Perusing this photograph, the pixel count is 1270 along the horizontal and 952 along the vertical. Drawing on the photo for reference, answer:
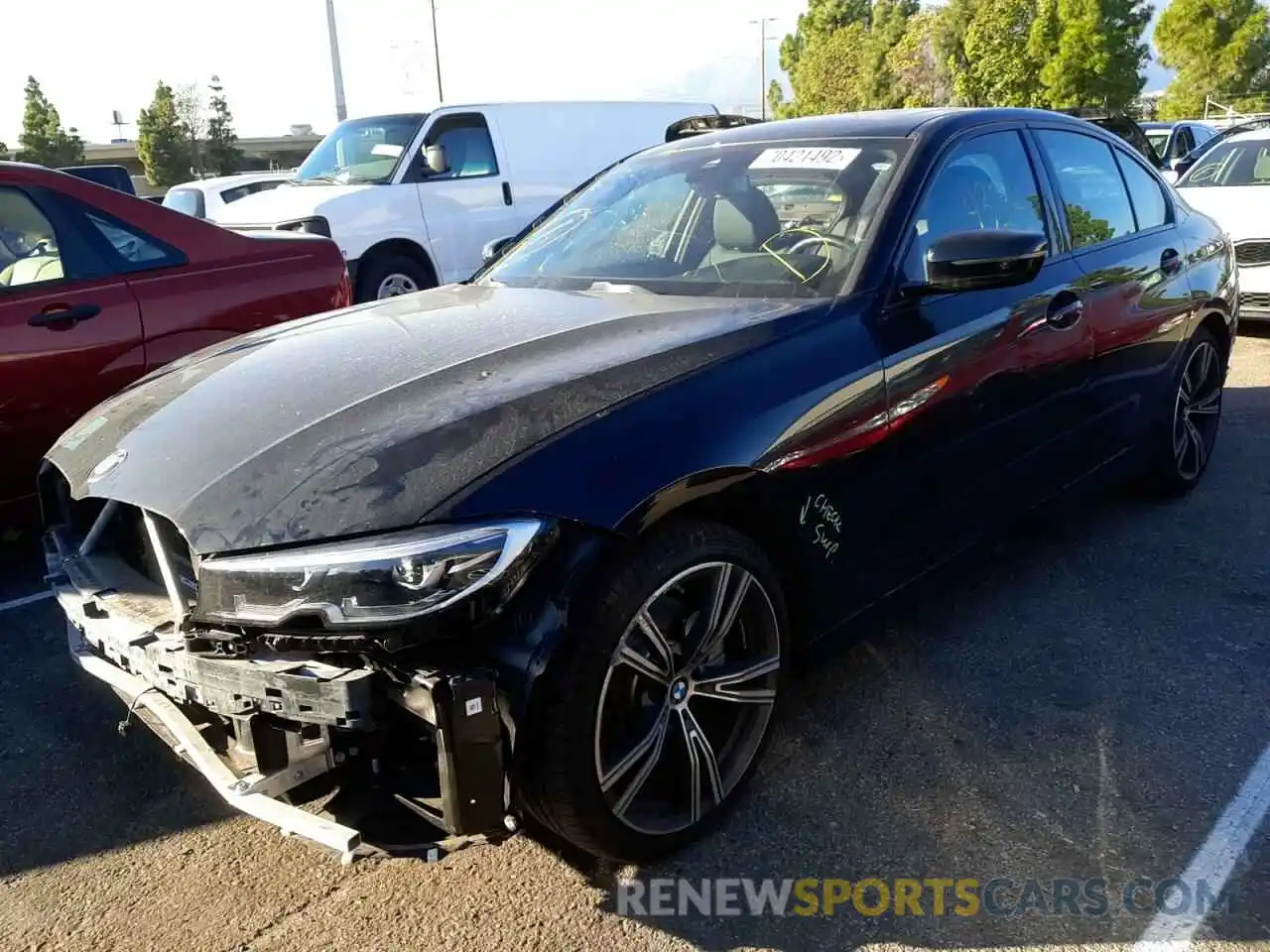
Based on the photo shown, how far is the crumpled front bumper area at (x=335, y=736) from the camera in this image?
79.0 inches

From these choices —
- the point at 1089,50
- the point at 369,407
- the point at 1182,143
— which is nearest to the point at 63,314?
the point at 369,407

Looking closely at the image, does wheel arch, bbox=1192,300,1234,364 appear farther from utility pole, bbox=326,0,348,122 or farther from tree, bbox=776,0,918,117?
tree, bbox=776,0,918,117

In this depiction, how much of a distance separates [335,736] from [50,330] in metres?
2.81

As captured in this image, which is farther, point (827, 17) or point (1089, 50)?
point (827, 17)

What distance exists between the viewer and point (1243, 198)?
861 centimetres

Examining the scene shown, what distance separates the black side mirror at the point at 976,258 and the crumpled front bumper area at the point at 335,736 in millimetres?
1758

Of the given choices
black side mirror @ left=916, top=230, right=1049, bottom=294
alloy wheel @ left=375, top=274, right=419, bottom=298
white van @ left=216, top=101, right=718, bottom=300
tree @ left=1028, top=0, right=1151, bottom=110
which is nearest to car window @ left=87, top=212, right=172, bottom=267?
black side mirror @ left=916, top=230, right=1049, bottom=294

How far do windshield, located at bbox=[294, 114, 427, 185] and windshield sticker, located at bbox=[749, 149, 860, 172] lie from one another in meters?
6.62

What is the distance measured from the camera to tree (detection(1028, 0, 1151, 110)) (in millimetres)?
36562

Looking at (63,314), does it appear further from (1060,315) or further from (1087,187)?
(1087,187)

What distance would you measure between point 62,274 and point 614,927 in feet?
11.3

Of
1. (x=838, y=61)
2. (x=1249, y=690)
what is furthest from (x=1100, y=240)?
(x=838, y=61)

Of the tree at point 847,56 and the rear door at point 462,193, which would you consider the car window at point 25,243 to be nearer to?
the rear door at point 462,193

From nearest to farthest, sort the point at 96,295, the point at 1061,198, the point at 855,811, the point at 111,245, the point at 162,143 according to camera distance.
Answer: the point at 855,811, the point at 1061,198, the point at 96,295, the point at 111,245, the point at 162,143
